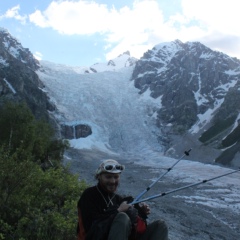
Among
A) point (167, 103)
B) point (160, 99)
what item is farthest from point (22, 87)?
point (160, 99)

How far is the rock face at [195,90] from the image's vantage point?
114350 millimetres

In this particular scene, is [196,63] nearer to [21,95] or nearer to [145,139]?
[145,139]

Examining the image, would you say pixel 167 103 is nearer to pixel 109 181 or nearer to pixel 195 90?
pixel 195 90

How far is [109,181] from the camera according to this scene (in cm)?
605

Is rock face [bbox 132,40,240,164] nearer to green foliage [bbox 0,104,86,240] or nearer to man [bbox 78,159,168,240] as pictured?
green foliage [bbox 0,104,86,240]

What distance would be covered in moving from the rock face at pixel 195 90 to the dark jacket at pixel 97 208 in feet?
292

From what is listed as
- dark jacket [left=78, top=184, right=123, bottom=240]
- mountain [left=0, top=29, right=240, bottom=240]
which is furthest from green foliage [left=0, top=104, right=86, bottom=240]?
mountain [left=0, top=29, right=240, bottom=240]

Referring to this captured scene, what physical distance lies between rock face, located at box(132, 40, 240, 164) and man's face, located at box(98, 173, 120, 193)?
88.9m

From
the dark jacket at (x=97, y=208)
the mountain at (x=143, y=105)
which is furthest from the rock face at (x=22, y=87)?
the dark jacket at (x=97, y=208)

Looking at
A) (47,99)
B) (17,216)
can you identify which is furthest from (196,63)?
(17,216)

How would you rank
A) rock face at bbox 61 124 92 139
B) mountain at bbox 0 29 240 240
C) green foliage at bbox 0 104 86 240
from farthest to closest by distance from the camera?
rock face at bbox 61 124 92 139 < mountain at bbox 0 29 240 240 < green foliage at bbox 0 104 86 240

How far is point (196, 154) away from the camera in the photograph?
3487 inches

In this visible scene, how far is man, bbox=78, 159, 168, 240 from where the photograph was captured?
5.28m

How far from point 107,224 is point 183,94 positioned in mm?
142563
